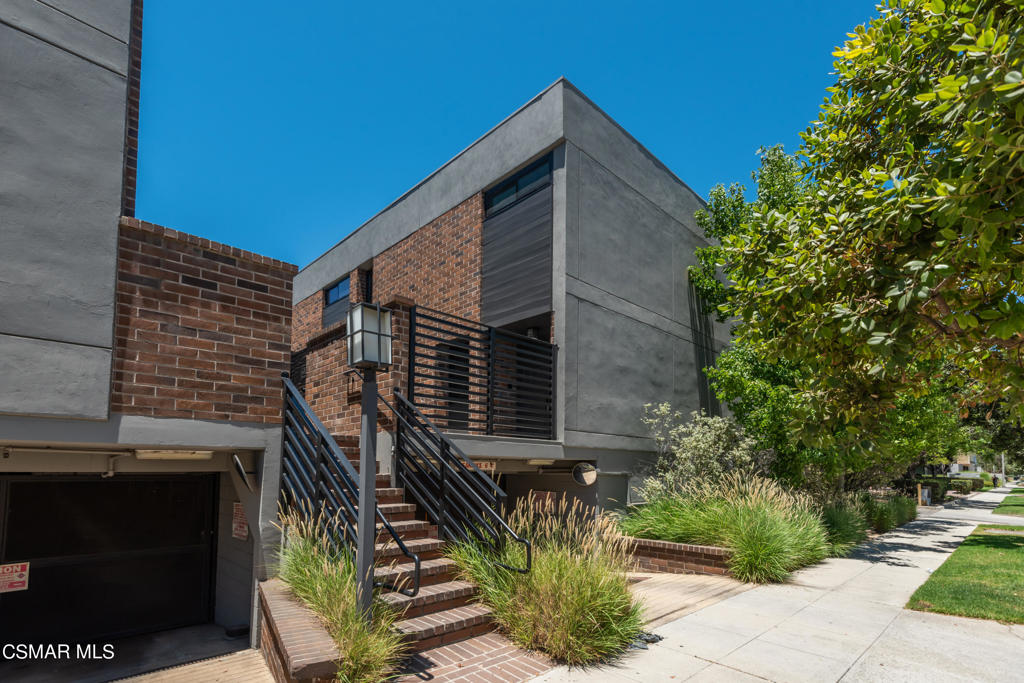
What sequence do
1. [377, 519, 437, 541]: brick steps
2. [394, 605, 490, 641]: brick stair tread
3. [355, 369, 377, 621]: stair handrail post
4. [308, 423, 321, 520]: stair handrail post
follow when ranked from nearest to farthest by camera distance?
1. [355, 369, 377, 621]: stair handrail post
2. [394, 605, 490, 641]: brick stair tread
3. [308, 423, 321, 520]: stair handrail post
4. [377, 519, 437, 541]: brick steps

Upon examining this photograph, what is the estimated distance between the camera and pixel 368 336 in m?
4.98

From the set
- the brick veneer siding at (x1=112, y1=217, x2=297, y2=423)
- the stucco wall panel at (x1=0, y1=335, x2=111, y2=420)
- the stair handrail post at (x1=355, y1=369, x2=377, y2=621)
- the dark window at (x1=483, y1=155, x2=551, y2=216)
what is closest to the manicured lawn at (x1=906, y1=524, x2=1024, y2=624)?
the stair handrail post at (x1=355, y1=369, x2=377, y2=621)

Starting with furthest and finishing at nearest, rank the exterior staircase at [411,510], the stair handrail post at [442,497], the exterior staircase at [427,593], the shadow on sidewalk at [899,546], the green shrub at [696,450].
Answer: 1. the green shrub at [696,450]
2. the shadow on sidewalk at [899,546]
3. the stair handrail post at [442,497]
4. the exterior staircase at [411,510]
5. the exterior staircase at [427,593]

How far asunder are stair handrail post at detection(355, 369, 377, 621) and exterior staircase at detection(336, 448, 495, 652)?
1.66 ft

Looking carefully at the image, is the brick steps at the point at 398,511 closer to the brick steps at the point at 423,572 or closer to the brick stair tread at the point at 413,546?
the brick stair tread at the point at 413,546

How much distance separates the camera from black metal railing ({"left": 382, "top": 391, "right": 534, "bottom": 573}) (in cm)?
652

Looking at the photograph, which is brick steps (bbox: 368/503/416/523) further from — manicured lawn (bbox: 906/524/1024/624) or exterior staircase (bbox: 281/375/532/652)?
manicured lawn (bbox: 906/524/1024/624)

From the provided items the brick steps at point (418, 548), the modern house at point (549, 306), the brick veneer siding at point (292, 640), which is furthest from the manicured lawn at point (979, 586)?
the brick veneer siding at point (292, 640)

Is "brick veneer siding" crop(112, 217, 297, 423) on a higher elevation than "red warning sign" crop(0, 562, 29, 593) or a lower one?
higher

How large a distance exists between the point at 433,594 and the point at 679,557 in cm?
524

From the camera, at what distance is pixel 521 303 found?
12.0 meters

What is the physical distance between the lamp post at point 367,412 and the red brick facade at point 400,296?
2760mm

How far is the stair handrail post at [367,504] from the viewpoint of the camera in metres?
4.89

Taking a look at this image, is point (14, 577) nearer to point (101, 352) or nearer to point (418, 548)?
point (101, 352)
